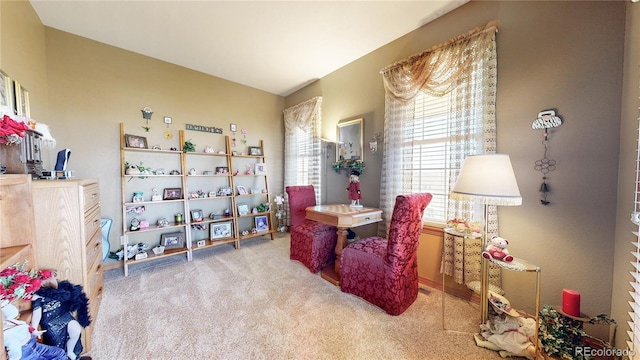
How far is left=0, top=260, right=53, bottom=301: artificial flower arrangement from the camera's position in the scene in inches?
37.1

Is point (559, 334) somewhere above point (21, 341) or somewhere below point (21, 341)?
below

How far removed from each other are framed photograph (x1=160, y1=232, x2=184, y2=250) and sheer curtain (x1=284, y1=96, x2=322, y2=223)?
6.45ft

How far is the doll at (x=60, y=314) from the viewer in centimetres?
114

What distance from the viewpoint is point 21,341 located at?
94cm

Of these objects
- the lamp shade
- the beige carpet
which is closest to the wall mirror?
the lamp shade

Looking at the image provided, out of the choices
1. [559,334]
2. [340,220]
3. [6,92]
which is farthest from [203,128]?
[559,334]

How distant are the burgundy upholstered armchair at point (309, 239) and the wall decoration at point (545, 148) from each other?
1.98 m

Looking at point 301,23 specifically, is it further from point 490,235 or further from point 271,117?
point 490,235

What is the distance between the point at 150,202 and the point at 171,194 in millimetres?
339

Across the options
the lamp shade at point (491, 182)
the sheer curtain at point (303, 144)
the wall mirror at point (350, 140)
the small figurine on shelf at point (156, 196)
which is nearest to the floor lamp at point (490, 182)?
the lamp shade at point (491, 182)

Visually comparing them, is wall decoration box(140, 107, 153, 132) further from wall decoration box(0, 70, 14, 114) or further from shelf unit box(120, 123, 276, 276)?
wall decoration box(0, 70, 14, 114)

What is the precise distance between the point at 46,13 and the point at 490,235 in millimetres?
4859

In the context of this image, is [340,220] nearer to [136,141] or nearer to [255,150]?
[255,150]

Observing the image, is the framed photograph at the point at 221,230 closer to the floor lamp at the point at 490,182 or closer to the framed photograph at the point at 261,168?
the framed photograph at the point at 261,168
